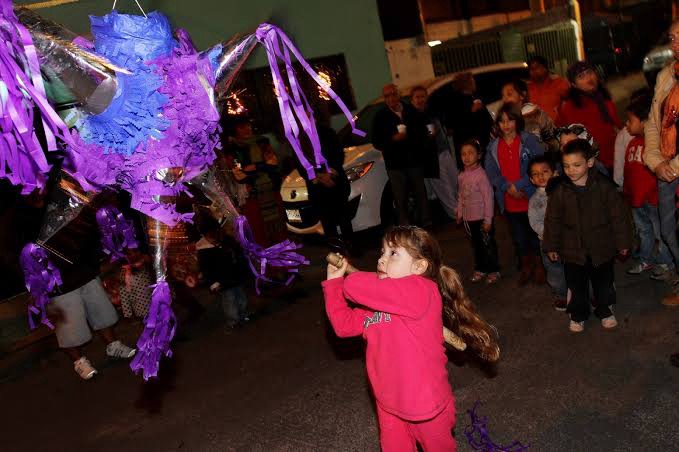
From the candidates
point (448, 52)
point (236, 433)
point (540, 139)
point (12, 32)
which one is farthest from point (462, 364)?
point (448, 52)

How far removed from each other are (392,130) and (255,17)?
177 inches

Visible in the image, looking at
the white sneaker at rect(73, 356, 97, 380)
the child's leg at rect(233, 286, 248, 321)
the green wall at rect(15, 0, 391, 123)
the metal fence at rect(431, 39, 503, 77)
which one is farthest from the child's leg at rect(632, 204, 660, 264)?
the metal fence at rect(431, 39, 503, 77)

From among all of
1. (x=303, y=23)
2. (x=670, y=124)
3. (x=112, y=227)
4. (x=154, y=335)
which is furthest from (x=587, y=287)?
(x=303, y=23)

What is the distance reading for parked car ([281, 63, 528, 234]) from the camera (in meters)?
6.46

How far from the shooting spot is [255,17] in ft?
31.1

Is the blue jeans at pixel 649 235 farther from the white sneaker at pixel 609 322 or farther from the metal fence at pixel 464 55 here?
the metal fence at pixel 464 55

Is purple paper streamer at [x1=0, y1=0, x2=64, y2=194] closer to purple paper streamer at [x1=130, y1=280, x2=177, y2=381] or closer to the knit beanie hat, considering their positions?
purple paper streamer at [x1=130, y1=280, x2=177, y2=381]

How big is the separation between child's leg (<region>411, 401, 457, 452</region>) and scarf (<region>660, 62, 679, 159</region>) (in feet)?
7.14

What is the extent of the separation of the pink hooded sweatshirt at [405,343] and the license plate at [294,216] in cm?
454

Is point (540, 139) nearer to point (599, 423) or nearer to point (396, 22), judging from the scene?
point (599, 423)

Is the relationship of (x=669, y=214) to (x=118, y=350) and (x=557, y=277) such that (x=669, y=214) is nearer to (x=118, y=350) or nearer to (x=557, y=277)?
(x=557, y=277)

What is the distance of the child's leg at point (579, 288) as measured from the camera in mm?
3629

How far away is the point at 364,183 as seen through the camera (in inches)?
254

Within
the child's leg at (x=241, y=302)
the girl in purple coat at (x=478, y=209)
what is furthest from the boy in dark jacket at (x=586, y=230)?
the child's leg at (x=241, y=302)
